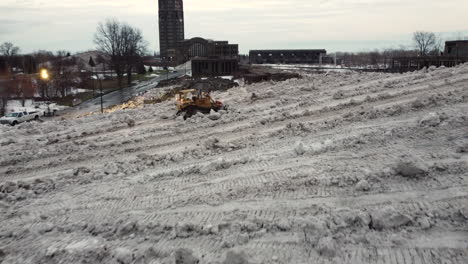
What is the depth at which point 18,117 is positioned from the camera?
2523 cm

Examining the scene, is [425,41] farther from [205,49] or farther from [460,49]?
[205,49]

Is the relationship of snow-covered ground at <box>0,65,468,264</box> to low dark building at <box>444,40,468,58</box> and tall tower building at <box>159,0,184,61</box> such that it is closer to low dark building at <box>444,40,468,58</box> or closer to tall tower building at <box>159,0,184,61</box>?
low dark building at <box>444,40,468,58</box>

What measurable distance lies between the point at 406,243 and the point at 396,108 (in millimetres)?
8434

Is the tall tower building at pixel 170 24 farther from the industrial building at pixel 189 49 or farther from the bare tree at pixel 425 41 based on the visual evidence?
the bare tree at pixel 425 41

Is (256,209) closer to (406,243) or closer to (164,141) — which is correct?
(406,243)

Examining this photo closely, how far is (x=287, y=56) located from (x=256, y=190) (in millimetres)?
115249

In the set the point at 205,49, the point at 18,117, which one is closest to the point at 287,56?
the point at 205,49

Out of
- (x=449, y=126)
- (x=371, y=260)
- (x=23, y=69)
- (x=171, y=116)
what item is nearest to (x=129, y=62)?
(x=23, y=69)

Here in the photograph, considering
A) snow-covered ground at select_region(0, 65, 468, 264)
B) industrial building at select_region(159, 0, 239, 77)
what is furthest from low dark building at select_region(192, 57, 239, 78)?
snow-covered ground at select_region(0, 65, 468, 264)

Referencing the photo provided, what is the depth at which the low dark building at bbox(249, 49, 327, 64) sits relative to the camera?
116 metres

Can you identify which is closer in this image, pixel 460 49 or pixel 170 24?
pixel 460 49

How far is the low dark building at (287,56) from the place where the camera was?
116062 mm

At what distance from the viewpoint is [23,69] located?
6166cm

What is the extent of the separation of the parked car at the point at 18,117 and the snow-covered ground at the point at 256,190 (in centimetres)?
1066
